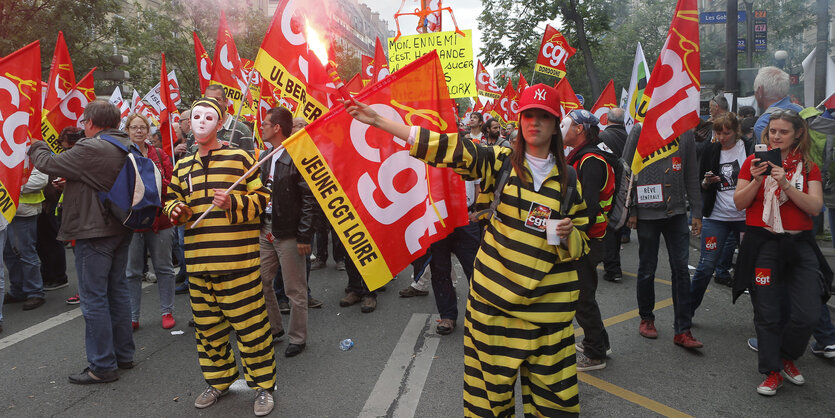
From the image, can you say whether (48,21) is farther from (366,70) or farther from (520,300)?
(520,300)

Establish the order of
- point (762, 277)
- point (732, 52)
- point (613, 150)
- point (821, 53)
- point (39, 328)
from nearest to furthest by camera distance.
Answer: point (762, 277)
point (39, 328)
point (613, 150)
point (821, 53)
point (732, 52)

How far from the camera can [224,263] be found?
3.45 meters

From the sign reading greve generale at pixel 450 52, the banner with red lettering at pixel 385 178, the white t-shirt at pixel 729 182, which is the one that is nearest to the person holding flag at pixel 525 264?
the banner with red lettering at pixel 385 178

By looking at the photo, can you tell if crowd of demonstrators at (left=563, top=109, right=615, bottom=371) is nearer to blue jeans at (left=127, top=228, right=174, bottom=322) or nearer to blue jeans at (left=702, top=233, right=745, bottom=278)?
blue jeans at (left=702, top=233, right=745, bottom=278)

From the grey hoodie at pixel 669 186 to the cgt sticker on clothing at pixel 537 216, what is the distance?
260 centimetres

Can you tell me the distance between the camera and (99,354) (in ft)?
13.4

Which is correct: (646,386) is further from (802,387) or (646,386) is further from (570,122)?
(570,122)

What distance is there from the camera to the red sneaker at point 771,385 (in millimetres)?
3719

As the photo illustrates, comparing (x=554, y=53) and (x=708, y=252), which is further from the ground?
(x=554, y=53)

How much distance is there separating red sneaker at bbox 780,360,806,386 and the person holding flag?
243cm

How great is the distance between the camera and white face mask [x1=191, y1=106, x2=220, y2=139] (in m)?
3.51

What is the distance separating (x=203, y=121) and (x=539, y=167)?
2.26 meters

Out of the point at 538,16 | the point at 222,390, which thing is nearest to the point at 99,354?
the point at 222,390

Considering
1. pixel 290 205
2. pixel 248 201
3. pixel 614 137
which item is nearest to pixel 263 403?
pixel 248 201
